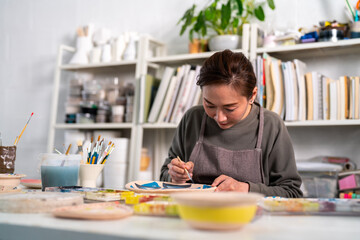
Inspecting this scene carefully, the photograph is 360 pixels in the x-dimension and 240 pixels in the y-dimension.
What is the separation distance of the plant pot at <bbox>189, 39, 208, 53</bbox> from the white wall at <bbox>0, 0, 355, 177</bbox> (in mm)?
261

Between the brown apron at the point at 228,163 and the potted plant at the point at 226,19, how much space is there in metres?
0.92

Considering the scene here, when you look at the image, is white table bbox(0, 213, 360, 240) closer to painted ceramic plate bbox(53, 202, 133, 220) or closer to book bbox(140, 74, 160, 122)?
painted ceramic plate bbox(53, 202, 133, 220)

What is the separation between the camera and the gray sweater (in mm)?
1400

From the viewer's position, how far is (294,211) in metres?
0.76

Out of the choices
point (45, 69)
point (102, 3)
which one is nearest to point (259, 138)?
point (102, 3)

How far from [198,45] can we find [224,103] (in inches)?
47.4

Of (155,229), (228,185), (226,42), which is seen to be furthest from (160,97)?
(155,229)

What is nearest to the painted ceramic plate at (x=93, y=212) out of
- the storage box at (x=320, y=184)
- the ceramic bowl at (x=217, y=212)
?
the ceramic bowl at (x=217, y=212)

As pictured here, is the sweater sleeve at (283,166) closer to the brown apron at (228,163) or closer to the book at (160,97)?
the brown apron at (228,163)

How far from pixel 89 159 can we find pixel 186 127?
52 cm

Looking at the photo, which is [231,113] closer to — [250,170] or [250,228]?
[250,170]

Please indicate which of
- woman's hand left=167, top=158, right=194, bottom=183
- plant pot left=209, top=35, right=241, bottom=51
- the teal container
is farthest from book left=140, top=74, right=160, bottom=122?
the teal container

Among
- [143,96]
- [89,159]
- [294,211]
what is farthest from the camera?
[143,96]

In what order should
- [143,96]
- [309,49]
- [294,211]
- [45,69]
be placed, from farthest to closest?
→ [45,69] → [143,96] → [309,49] → [294,211]
